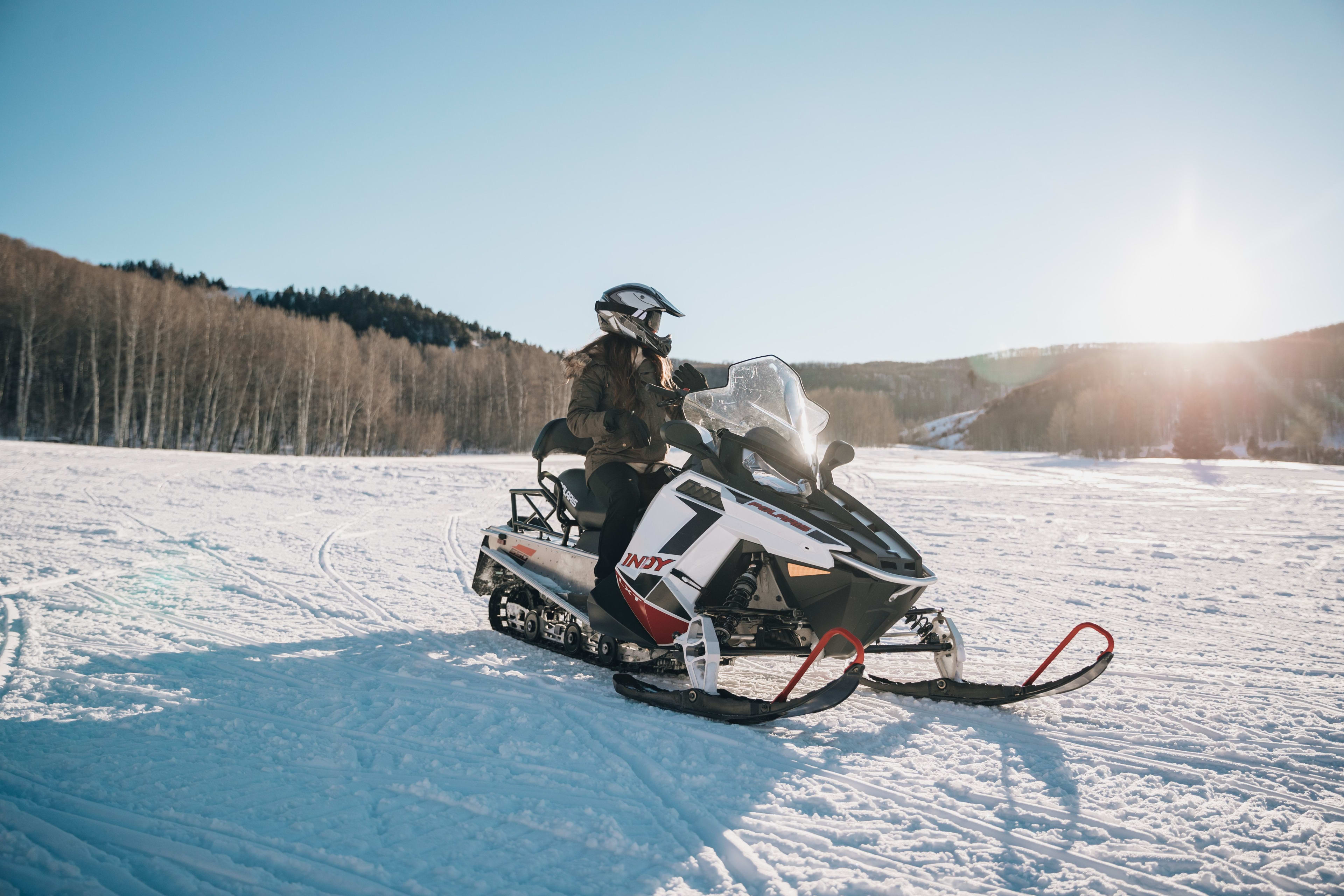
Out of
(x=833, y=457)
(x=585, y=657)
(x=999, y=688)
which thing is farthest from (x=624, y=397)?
(x=999, y=688)

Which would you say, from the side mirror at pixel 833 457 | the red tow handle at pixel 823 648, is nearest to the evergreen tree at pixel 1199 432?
the side mirror at pixel 833 457

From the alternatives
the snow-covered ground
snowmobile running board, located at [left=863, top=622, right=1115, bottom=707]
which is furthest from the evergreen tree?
snowmobile running board, located at [left=863, top=622, right=1115, bottom=707]

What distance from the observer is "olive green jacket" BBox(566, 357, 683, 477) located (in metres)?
3.46

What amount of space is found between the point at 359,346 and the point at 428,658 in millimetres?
49441

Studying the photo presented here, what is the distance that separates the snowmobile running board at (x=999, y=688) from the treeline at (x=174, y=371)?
35.7 m

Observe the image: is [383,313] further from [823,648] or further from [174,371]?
[823,648]

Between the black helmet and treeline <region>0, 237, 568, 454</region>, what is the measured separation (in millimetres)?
34096

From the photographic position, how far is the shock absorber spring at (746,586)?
9.50 feet

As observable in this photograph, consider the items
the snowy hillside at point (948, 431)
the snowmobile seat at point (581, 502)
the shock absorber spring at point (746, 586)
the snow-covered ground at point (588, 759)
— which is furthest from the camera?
the snowy hillside at point (948, 431)

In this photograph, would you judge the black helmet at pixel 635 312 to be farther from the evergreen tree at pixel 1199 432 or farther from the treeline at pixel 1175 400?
the treeline at pixel 1175 400

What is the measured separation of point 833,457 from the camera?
3.08 metres

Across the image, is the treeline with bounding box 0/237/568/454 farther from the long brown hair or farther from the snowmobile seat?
the long brown hair

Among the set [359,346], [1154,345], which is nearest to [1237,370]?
[1154,345]

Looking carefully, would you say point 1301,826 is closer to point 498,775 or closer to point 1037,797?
point 1037,797
